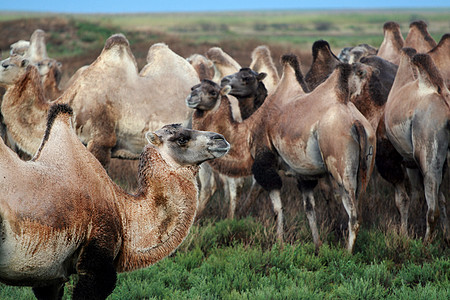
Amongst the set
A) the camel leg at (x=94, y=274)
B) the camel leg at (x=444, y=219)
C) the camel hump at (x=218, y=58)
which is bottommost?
the camel leg at (x=444, y=219)

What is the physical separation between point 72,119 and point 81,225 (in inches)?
33.2

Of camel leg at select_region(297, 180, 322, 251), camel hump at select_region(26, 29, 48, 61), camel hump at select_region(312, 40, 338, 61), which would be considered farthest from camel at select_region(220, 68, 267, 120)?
camel hump at select_region(26, 29, 48, 61)

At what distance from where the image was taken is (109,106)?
285 inches

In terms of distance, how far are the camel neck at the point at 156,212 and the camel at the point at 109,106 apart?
3.27 meters

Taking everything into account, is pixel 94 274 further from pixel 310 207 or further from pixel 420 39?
pixel 420 39

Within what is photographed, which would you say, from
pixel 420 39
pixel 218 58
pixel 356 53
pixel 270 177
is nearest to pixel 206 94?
pixel 270 177

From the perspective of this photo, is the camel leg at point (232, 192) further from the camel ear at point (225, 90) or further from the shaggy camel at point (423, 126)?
the shaggy camel at point (423, 126)

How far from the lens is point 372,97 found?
779 centimetres

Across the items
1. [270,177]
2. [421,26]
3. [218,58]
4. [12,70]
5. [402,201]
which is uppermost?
[421,26]

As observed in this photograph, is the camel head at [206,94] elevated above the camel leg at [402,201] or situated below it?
above

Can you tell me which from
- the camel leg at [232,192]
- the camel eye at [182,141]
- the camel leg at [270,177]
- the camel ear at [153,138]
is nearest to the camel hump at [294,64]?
the camel leg at [270,177]

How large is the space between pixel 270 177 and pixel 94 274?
11.0 ft

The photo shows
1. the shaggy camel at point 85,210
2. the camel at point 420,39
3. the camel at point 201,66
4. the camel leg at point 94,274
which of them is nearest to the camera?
the shaggy camel at point 85,210

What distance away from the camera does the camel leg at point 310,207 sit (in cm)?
634
